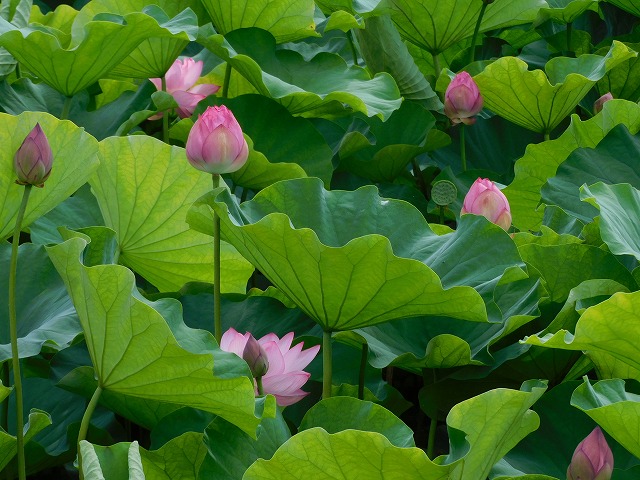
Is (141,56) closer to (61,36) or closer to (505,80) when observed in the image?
(61,36)

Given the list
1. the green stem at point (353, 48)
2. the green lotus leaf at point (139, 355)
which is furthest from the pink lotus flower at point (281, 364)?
the green stem at point (353, 48)

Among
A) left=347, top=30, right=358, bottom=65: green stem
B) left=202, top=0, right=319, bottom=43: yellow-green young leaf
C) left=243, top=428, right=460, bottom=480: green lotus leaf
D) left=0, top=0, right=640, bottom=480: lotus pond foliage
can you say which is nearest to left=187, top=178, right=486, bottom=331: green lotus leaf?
left=0, top=0, right=640, bottom=480: lotus pond foliage

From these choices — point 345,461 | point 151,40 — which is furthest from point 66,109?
point 345,461

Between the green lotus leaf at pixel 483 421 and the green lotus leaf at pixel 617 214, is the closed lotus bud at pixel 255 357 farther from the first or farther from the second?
the green lotus leaf at pixel 617 214

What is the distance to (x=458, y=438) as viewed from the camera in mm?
873

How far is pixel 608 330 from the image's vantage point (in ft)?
3.23

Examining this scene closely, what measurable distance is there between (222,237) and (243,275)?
0.23 meters

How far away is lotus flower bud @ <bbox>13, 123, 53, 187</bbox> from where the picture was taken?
1.10 metres

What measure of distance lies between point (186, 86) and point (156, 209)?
0.51m

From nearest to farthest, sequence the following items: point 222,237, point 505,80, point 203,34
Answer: point 222,237, point 203,34, point 505,80

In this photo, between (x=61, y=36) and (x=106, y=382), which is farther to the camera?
(x=61, y=36)

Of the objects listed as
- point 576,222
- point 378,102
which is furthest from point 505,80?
point 576,222

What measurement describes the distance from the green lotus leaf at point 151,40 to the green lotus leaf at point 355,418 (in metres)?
0.79

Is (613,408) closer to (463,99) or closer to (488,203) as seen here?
(488,203)
